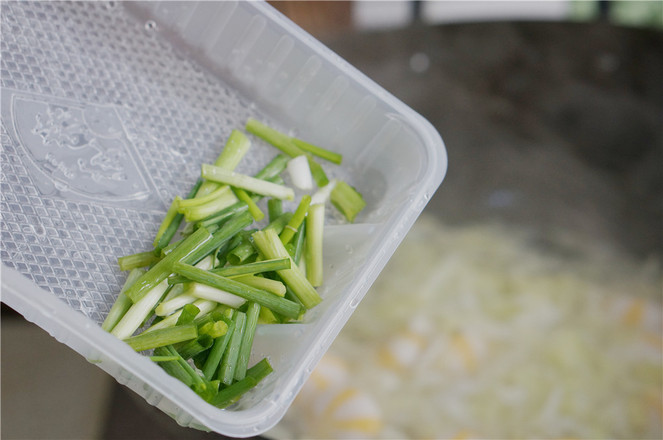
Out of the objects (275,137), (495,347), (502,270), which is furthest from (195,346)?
(502,270)

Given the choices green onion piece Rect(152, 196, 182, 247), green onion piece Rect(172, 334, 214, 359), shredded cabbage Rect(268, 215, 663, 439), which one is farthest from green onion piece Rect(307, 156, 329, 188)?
shredded cabbage Rect(268, 215, 663, 439)

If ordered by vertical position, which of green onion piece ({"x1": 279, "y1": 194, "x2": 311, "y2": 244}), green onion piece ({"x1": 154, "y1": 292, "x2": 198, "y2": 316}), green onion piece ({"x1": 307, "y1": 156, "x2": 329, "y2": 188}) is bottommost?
green onion piece ({"x1": 154, "y1": 292, "x2": 198, "y2": 316})

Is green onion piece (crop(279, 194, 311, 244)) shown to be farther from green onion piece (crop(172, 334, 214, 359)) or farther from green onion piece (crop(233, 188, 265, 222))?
green onion piece (crop(172, 334, 214, 359))

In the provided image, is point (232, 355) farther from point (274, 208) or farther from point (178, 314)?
point (274, 208)

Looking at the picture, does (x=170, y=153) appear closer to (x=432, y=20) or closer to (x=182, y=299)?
(x=182, y=299)

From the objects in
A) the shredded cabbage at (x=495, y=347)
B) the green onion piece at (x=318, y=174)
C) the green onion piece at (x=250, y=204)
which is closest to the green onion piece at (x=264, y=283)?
the green onion piece at (x=250, y=204)

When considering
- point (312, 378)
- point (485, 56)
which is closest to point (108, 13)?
point (312, 378)
